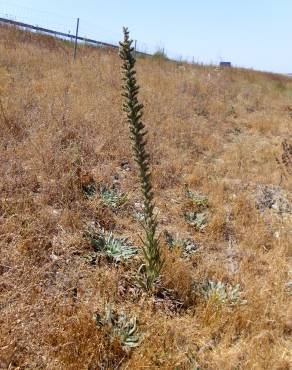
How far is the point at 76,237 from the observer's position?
364 cm

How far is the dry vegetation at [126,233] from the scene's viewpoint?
2.57m

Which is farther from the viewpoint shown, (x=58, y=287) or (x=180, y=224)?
(x=180, y=224)

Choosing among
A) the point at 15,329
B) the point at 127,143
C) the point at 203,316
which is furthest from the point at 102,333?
the point at 127,143

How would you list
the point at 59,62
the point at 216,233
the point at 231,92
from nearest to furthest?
1. the point at 216,233
2. the point at 59,62
3. the point at 231,92

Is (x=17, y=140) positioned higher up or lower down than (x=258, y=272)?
higher up

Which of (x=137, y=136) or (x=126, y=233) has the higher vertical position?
(x=137, y=136)

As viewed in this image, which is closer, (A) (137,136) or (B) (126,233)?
(A) (137,136)

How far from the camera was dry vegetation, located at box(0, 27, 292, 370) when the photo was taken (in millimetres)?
2574

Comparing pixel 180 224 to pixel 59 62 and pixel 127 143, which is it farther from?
pixel 59 62

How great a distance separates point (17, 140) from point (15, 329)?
339cm

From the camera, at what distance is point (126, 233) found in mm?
4105

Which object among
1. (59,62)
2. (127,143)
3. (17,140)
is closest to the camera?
(17,140)

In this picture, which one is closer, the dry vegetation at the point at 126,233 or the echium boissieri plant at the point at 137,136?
the dry vegetation at the point at 126,233

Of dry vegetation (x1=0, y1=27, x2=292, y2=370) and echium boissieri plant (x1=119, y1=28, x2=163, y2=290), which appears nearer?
dry vegetation (x1=0, y1=27, x2=292, y2=370)
